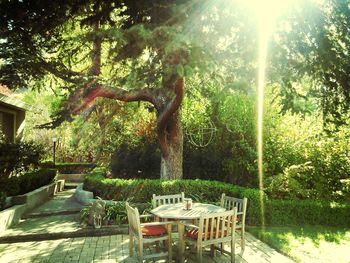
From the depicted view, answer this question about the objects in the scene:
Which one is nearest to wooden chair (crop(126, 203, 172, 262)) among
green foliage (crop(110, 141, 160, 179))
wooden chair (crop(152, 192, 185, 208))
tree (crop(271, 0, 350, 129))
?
wooden chair (crop(152, 192, 185, 208))

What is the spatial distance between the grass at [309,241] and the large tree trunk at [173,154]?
4117mm

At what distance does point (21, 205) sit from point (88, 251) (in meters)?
4.60

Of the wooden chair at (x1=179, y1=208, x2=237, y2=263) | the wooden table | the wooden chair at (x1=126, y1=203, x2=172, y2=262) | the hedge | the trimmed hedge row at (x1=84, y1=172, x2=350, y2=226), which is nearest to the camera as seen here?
the wooden chair at (x1=179, y1=208, x2=237, y2=263)

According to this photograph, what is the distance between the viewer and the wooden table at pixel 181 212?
6977 millimetres

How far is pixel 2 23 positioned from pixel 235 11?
15.2ft

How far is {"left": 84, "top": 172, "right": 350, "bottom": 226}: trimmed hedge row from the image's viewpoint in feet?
34.7

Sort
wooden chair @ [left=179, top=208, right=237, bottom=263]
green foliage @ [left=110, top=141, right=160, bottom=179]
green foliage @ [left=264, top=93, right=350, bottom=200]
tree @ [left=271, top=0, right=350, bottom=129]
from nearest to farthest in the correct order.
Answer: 1. tree @ [left=271, top=0, right=350, bottom=129]
2. wooden chair @ [left=179, top=208, right=237, bottom=263]
3. green foliage @ [left=264, top=93, right=350, bottom=200]
4. green foliage @ [left=110, top=141, right=160, bottom=179]

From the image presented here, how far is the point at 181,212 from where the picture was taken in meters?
7.38

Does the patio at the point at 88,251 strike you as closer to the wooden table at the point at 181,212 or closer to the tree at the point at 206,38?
the wooden table at the point at 181,212

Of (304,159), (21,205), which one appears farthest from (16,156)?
(304,159)

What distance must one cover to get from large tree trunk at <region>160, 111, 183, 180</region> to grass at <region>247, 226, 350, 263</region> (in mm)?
4117

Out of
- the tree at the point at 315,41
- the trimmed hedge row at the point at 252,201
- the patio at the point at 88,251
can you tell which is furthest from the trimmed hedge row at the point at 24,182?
the tree at the point at 315,41

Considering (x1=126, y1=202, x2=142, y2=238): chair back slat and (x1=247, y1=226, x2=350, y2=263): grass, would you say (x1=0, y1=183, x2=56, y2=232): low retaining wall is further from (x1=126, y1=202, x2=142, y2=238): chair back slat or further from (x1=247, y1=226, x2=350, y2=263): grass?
(x1=247, y1=226, x2=350, y2=263): grass

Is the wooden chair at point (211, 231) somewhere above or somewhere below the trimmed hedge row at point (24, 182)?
below
